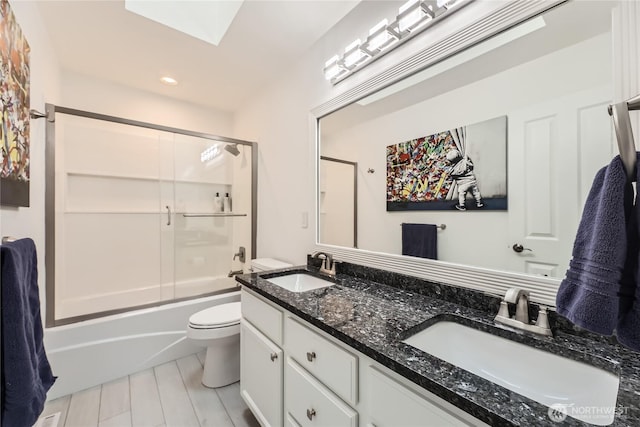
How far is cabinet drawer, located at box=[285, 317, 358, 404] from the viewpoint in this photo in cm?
85

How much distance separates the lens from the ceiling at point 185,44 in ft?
5.44

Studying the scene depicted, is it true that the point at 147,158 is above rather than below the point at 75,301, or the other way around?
above

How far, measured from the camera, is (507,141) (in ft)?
3.40

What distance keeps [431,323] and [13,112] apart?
6.17 feet

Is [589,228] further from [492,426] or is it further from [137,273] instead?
[137,273]

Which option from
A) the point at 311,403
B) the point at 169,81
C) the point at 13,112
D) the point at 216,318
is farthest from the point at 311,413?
the point at 169,81

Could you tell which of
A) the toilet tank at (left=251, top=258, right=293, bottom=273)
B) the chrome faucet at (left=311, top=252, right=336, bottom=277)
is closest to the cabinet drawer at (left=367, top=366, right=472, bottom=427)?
the chrome faucet at (left=311, top=252, right=336, bottom=277)

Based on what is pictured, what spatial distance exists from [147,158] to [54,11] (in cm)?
134

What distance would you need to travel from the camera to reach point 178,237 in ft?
9.15

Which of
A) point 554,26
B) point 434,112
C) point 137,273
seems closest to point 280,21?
point 434,112

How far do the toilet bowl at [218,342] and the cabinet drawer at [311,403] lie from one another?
0.79 meters

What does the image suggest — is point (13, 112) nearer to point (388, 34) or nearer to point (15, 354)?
point (15, 354)

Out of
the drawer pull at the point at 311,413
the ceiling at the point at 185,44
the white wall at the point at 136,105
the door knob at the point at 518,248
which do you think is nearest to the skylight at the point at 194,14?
the ceiling at the point at 185,44

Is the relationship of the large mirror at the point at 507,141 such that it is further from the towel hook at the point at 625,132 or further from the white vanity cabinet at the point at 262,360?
the white vanity cabinet at the point at 262,360
